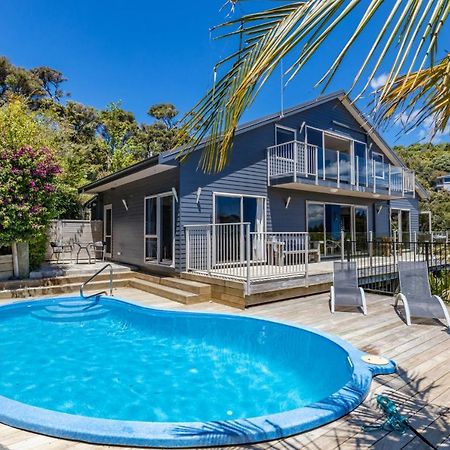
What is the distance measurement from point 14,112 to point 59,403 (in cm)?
1131

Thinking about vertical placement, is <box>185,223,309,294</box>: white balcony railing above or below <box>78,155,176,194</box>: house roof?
below

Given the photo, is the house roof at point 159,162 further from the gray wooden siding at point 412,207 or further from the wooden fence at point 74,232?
the gray wooden siding at point 412,207

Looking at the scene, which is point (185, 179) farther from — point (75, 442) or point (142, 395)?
point (75, 442)

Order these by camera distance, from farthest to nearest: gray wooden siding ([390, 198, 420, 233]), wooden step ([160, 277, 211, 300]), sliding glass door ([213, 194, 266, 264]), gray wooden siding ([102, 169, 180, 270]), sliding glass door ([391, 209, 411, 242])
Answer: gray wooden siding ([390, 198, 420, 233]) < sliding glass door ([391, 209, 411, 242]) < gray wooden siding ([102, 169, 180, 270]) < sliding glass door ([213, 194, 266, 264]) < wooden step ([160, 277, 211, 300])

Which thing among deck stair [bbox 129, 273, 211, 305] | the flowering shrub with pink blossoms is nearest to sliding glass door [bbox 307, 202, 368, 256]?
deck stair [bbox 129, 273, 211, 305]

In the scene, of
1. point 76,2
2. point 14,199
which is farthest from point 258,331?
point 76,2

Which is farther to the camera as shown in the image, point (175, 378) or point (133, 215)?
point (133, 215)

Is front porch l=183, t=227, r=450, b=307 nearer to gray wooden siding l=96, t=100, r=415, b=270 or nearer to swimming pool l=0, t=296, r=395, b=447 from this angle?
gray wooden siding l=96, t=100, r=415, b=270

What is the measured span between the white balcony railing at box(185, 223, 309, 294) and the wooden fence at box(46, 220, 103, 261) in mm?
6949

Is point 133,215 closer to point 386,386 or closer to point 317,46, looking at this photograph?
point 386,386

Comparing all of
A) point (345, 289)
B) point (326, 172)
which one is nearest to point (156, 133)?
point (326, 172)

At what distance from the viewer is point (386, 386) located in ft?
11.4

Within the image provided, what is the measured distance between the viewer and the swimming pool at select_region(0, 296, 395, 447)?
266cm

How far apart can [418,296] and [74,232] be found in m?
12.5
